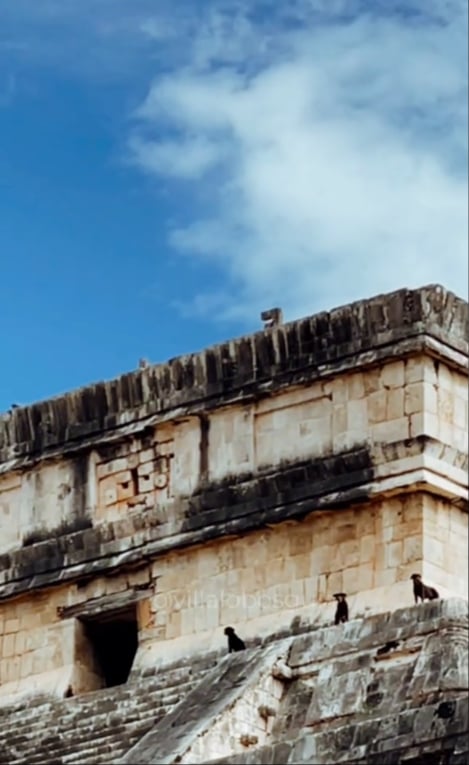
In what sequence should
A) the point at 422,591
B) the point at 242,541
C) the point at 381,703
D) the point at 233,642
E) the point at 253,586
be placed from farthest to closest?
the point at 242,541, the point at 253,586, the point at 233,642, the point at 422,591, the point at 381,703

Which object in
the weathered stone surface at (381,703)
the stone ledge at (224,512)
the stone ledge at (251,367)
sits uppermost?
the stone ledge at (251,367)

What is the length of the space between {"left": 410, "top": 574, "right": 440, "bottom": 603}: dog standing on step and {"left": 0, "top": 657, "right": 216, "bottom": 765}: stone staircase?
2048 mm

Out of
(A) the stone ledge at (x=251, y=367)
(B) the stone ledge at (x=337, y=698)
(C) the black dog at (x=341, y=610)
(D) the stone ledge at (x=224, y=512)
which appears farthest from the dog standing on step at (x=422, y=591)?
(A) the stone ledge at (x=251, y=367)

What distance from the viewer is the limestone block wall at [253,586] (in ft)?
87.7

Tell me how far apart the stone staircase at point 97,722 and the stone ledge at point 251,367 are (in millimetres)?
2656

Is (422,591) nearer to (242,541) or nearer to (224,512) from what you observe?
(242,541)

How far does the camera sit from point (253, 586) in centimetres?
2755

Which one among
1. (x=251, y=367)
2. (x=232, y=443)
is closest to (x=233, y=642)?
(x=232, y=443)

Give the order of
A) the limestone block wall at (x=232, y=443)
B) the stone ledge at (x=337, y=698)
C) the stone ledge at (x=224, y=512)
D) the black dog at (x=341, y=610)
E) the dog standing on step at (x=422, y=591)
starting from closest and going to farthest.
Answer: the stone ledge at (x=337, y=698), the dog standing on step at (x=422, y=591), the black dog at (x=341, y=610), the stone ledge at (x=224, y=512), the limestone block wall at (x=232, y=443)

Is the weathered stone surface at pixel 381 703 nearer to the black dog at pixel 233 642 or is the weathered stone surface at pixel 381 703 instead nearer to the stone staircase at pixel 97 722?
the black dog at pixel 233 642

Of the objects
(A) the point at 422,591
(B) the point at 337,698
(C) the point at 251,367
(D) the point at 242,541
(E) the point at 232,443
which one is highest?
(C) the point at 251,367

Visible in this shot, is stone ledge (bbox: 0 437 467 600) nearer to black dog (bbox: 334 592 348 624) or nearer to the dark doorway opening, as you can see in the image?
the dark doorway opening

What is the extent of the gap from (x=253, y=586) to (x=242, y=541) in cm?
46

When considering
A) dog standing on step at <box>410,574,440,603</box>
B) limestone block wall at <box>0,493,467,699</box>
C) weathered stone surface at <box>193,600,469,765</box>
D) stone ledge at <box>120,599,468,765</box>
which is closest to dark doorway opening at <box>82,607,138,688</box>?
limestone block wall at <box>0,493,467,699</box>
